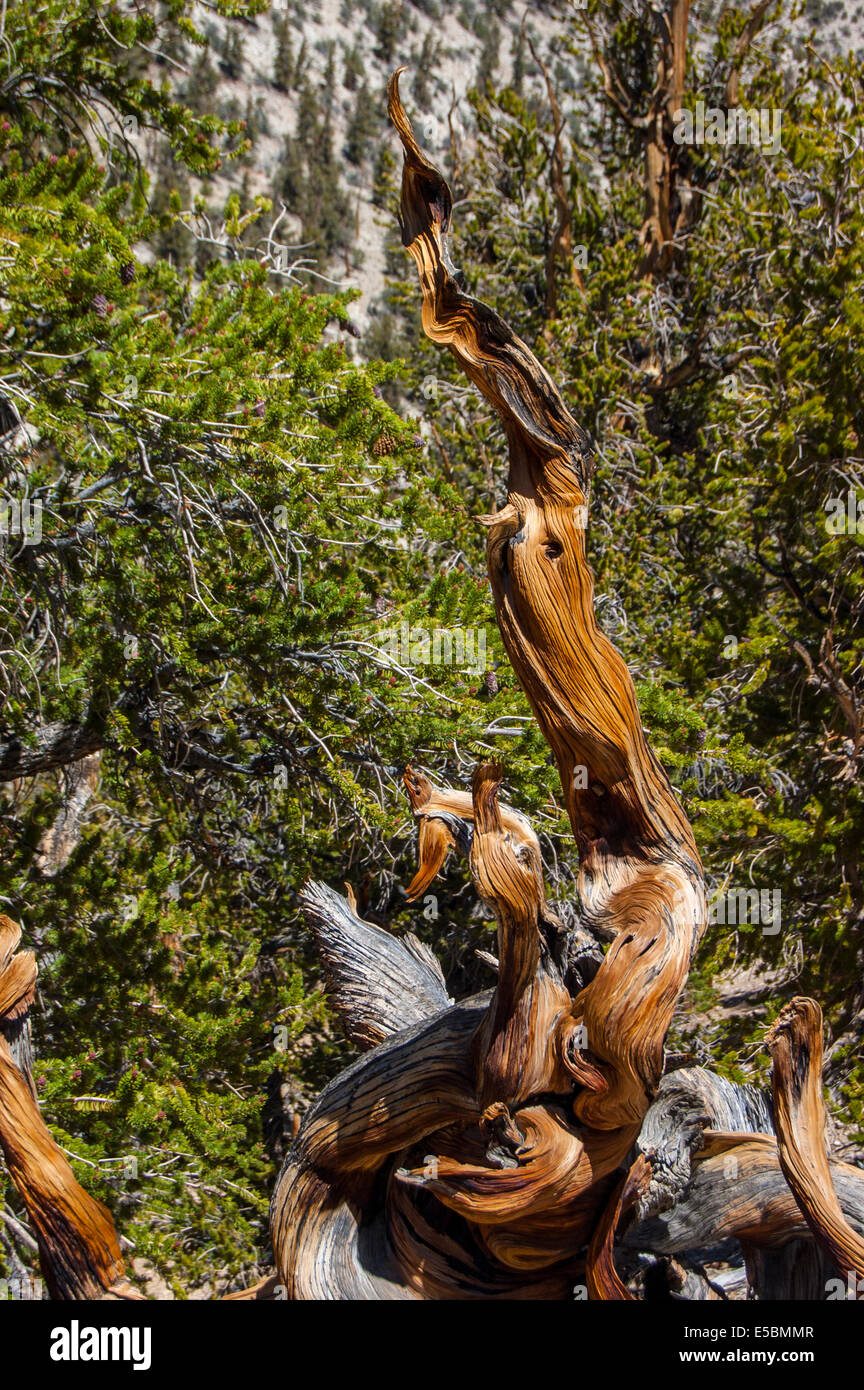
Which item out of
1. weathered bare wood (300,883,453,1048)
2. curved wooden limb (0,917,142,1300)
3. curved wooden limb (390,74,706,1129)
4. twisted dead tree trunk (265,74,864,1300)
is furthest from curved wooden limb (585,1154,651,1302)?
curved wooden limb (0,917,142,1300)

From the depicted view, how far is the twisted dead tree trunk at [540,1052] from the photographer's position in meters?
2.94

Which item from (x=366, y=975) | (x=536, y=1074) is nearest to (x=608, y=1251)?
(x=536, y=1074)

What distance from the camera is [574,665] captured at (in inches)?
118

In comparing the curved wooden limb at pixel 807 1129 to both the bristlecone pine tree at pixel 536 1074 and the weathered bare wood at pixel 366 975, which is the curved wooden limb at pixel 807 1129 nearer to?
the bristlecone pine tree at pixel 536 1074

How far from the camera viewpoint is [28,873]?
680 centimetres

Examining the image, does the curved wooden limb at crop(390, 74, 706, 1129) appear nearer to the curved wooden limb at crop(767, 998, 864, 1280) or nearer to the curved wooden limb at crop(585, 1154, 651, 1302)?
the curved wooden limb at crop(585, 1154, 651, 1302)

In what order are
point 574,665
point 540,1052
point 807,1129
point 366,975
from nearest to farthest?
point 574,665
point 540,1052
point 807,1129
point 366,975

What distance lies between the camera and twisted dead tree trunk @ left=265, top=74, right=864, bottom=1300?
9.64ft

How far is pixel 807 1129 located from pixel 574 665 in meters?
1.54

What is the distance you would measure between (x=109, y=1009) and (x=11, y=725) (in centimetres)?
167

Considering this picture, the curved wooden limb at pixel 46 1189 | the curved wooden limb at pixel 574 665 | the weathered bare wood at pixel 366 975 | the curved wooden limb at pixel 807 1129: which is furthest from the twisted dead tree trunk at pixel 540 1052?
the curved wooden limb at pixel 46 1189

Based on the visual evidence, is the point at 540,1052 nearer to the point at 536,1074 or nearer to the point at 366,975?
the point at 536,1074

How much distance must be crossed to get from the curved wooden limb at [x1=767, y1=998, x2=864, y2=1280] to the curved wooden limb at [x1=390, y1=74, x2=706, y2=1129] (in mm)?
516

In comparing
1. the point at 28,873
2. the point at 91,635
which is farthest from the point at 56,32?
the point at 28,873
